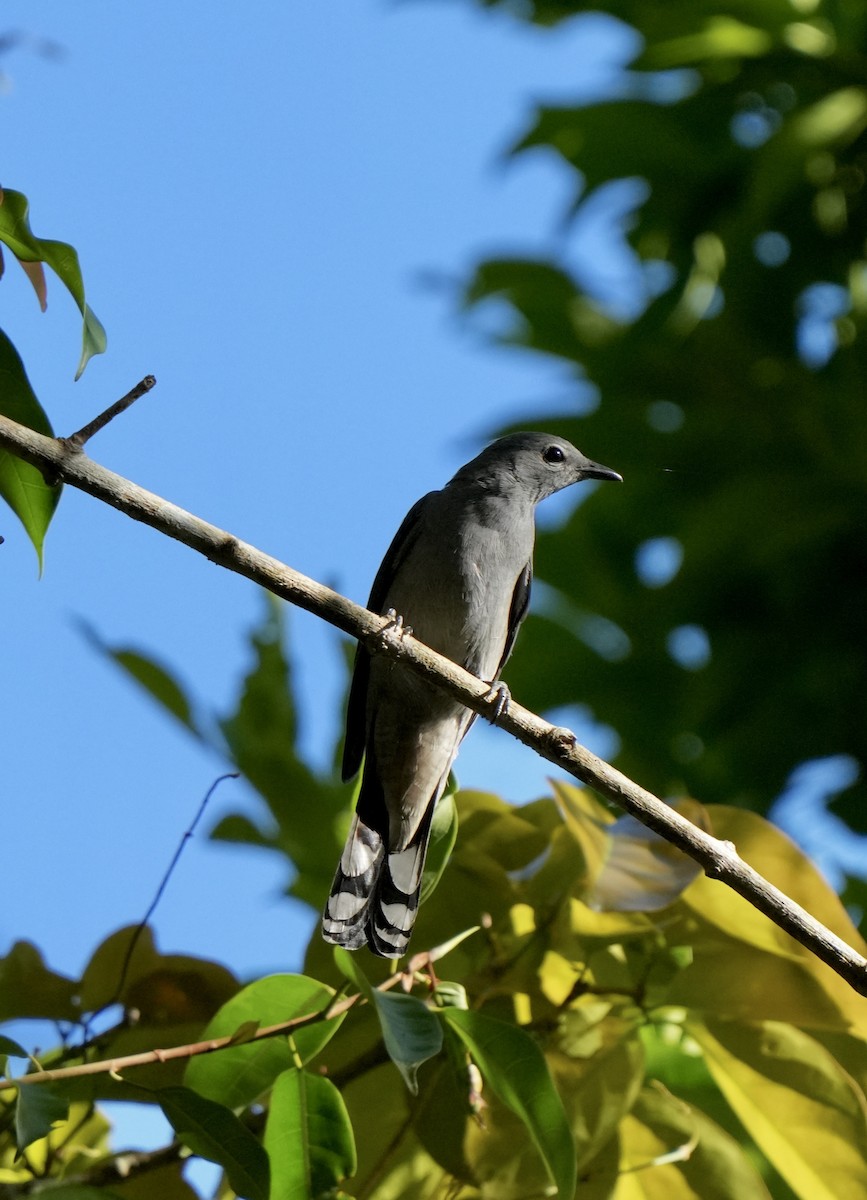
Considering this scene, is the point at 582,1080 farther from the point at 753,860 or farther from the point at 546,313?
the point at 546,313

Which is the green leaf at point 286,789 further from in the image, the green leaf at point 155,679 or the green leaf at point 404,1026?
the green leaf at point 404,1026

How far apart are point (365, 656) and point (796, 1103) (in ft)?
6.94

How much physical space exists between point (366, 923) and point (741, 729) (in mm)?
Result: 2358

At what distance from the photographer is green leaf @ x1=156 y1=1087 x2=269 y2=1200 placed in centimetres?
209

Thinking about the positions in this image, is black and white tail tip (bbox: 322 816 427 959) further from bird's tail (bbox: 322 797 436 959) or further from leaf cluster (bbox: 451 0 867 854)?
leaf cluster (bbox: 451 0 867 854)

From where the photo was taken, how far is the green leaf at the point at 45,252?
2240mm

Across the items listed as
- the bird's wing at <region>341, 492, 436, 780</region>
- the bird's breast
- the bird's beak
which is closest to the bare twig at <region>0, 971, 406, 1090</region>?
the bird's wing at <region>341, 492, 436, 780</region>

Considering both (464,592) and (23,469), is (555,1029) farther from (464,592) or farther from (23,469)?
(464,592)

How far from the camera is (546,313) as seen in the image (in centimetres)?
594

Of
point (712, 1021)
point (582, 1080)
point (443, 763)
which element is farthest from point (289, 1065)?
point (443, 763)

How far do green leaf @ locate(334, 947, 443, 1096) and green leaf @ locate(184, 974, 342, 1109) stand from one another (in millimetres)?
143

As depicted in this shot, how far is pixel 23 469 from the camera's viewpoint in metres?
2.32

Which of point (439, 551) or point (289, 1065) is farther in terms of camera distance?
point (439, 551)

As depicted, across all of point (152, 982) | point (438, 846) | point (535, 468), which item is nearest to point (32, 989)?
point (152, 982)
